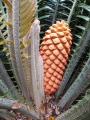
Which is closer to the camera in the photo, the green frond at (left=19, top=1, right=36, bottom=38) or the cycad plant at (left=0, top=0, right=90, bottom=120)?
the green frond at (left=19, top=1, right=36, bottom=38)

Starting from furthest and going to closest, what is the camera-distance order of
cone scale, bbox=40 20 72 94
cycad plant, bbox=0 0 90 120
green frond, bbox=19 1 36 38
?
cone scale, bbox=40 20 72 94 → cycad plant, bbox=0 0 90 120 → green frond, bbox=19 1 36 38

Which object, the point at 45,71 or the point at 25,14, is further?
the point at 45,71

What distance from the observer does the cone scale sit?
1.06 metres

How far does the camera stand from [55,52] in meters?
1.06

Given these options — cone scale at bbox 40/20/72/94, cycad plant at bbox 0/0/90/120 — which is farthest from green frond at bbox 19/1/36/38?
cone scale at bbox 40/20/72/94

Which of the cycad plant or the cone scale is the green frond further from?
the cone scale

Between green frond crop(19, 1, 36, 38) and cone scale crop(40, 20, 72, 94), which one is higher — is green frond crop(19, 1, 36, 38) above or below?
above

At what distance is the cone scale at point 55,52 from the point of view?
1.06 meters

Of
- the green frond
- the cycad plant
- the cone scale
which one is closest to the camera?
the green frond

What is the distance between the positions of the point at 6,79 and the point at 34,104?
7.2 inches

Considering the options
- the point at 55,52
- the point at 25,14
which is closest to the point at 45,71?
the point at 55,52

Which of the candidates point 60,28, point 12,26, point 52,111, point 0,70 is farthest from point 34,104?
point 12,26

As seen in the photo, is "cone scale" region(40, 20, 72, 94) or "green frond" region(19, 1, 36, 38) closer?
"green frond" region(19, 1, 36, 38)

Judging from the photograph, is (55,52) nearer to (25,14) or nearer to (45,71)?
→ (45,71)
